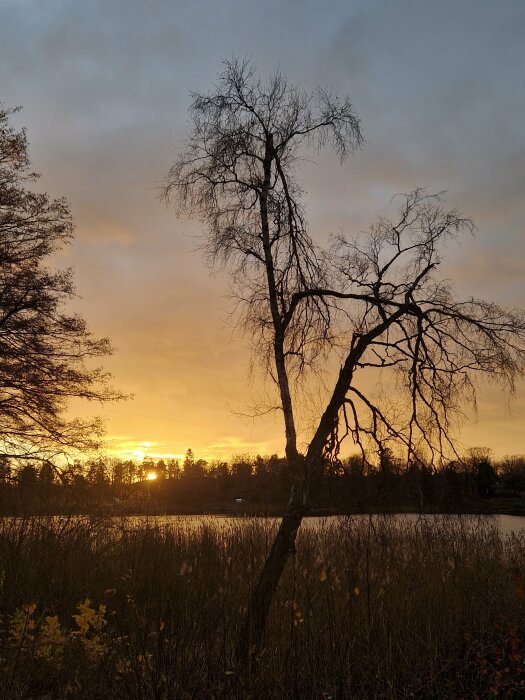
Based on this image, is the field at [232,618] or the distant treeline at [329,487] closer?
the field at [232,618]

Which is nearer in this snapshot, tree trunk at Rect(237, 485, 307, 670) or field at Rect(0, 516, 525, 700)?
field at Rect(0, 516, 525, 700)

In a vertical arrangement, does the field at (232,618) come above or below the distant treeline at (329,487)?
below

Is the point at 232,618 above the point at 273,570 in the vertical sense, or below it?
below

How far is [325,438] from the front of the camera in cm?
642

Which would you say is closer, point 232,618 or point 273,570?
point 273,570

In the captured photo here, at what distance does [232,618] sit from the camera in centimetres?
656

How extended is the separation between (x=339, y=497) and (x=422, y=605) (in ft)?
8.19

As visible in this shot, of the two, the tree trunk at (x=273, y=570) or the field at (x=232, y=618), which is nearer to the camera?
the field at (x=232, y=618)

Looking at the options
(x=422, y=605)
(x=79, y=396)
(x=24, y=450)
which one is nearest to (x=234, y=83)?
(x=422, y=605)

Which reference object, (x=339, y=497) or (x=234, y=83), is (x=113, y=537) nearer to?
(x=339, y=497)

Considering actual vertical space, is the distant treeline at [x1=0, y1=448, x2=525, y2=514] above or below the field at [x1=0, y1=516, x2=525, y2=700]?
above

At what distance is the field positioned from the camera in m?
4.38

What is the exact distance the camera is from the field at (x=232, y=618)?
14.4ft

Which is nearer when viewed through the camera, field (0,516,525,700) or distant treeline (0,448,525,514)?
field (0,516,525,700)
